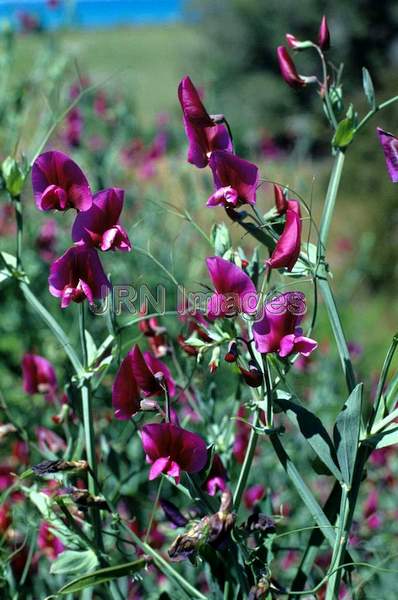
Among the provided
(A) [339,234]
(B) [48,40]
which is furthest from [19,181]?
(A) [339,234]

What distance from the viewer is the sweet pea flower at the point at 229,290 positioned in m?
0.71

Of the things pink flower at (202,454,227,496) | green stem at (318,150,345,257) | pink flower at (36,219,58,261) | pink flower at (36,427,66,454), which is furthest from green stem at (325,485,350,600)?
pink flower at (36,219,58,261)

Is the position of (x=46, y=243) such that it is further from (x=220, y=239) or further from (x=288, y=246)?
(x=288, y=246)

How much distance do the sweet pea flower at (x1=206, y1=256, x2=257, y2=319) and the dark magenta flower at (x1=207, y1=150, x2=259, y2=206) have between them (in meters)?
0.06

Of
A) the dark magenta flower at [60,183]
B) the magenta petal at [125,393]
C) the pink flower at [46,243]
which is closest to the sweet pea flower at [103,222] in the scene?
the dark magenta flower at [60,183]

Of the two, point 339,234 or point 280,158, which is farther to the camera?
point 339,234

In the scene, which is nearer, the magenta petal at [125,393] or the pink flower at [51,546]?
the magenta petal at [125,393]

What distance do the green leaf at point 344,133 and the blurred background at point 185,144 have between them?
0.09 metres

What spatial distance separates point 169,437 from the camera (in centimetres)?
71

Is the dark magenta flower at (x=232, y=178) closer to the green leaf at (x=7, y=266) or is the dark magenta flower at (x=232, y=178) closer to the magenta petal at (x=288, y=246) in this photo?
the magenta petal at (x=288, y=246)

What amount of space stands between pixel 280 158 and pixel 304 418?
4166mm

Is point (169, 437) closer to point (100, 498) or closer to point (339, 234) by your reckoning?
point (100, 498)

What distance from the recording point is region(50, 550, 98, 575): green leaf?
2.69 feet

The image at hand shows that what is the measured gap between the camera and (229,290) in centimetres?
72
